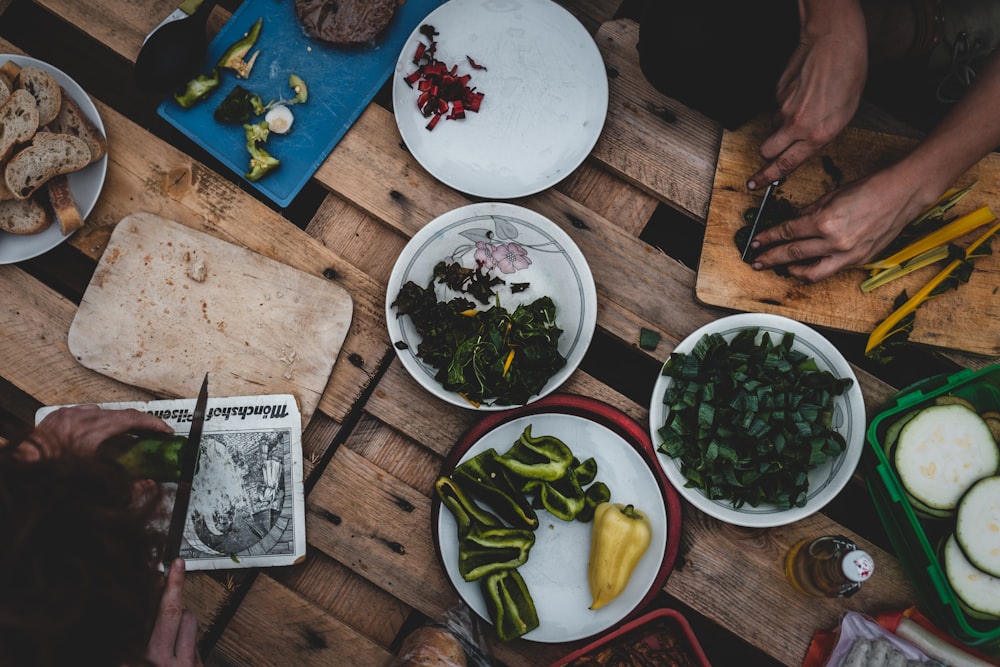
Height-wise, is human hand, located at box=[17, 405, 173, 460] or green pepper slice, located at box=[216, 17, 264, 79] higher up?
green pepper slice, located at box=[216, 17, 264, 79]

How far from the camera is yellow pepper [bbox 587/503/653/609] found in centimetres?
160

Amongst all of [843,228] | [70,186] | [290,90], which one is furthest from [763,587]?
[70,186]

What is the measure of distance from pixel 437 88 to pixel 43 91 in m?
1.01

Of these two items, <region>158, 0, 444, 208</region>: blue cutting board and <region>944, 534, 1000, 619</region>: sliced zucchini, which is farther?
<region>158, 0, 444, 208</region>: blue cutting board

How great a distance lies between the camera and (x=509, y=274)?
5.75ft

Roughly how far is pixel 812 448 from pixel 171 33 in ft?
6.51

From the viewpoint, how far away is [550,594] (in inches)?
66.9

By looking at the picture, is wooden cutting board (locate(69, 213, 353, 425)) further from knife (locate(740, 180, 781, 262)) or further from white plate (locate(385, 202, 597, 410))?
knife (locate(740, 180, 781, 262))

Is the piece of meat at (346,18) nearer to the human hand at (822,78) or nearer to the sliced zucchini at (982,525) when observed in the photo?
the human hand at (822,78)

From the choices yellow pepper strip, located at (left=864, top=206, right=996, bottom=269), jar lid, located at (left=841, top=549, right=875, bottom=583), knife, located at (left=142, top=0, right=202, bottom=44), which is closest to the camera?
jar lid, located at (left=841, top=549, right=875, bottom=583)

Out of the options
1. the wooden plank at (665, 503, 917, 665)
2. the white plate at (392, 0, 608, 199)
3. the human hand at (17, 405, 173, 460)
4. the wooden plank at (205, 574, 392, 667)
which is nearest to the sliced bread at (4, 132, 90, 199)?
the human hand at (17, 405, 173, 460)

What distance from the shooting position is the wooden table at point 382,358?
5.62ft

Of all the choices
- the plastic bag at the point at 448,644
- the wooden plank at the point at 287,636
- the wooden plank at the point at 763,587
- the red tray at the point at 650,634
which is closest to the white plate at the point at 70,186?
the wooden plank at the point at 287,636

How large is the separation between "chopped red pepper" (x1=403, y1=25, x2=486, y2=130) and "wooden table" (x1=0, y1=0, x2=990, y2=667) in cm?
14
